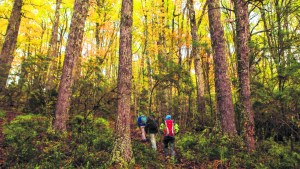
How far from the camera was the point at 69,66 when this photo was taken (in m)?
10.1

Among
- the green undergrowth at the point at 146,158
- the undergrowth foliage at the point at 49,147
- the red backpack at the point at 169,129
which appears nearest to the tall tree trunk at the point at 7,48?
the undergrowth foliage at the point at 49,147

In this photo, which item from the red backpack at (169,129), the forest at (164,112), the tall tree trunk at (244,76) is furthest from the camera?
the red backpack at (169,129)

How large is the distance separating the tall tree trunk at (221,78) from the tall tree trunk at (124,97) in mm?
3617

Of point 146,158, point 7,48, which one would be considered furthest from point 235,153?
point 7,48

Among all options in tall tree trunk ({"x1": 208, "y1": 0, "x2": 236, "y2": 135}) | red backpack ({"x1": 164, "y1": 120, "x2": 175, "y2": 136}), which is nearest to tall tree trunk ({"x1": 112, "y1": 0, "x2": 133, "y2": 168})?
red backpack ({"x1": 164, "y1": 120, "x2": 175, "y2": 136})

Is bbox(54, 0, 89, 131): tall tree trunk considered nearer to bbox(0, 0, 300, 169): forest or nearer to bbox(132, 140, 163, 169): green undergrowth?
bbox(0, 0, 300, 169): forest

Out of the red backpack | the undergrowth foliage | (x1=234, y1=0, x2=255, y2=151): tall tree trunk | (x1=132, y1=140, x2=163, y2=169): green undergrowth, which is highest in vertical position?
(x1=234, y1=0, x2=255, y2=151): tall tree trunk

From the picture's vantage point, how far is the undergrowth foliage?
263 inches

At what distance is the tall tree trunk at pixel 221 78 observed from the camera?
31.2 ft

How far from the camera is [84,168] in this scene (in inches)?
255

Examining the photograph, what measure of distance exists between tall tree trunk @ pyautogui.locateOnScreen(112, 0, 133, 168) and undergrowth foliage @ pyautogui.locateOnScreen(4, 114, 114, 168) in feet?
1.83

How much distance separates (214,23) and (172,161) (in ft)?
20.8

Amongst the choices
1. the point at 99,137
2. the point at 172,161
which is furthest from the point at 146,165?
the point at 99,137

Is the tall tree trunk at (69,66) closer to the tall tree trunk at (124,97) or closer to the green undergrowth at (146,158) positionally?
the green undergrowth at (146,158)
